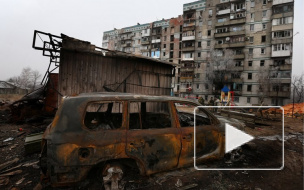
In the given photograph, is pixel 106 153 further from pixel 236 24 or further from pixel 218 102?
pixel 236 24

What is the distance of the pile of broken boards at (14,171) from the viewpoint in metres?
3.15

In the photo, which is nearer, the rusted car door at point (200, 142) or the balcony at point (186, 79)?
the rusted car door at point (200, 142)

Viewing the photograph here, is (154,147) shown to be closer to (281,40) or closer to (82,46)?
(82,46)

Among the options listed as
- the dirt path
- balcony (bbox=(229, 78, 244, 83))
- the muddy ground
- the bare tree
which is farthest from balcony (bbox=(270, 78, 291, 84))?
the dirt path

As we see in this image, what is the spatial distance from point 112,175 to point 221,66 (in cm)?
3618

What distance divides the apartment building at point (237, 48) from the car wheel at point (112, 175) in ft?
91.1

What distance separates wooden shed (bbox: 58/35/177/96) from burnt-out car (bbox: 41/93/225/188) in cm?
463

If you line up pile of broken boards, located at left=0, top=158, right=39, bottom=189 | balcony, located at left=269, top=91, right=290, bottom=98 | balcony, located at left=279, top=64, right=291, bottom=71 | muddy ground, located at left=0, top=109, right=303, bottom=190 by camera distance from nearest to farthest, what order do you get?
muddy ground, located at left=0, top=109, right=303, bottom=190 → pile of broken boards, located at left=0, top=158, right=39, bottom=189 → balcony, located at left=269, top=91, right=290, bottom=98 → balcony, located at left=279, top=64, right=291, bottom=71

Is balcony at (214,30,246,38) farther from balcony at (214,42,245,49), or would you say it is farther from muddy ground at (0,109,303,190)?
muddy ground at (0,109,303,190)

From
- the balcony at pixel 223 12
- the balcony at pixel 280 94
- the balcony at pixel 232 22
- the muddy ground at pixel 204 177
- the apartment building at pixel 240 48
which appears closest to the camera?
the muddy ground at pixel 204 177

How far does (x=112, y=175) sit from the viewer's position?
8.58ft

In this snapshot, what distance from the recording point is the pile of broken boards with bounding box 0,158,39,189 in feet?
10.3

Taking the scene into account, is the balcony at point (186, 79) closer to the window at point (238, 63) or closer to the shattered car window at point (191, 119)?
the window at point (238, 63)
